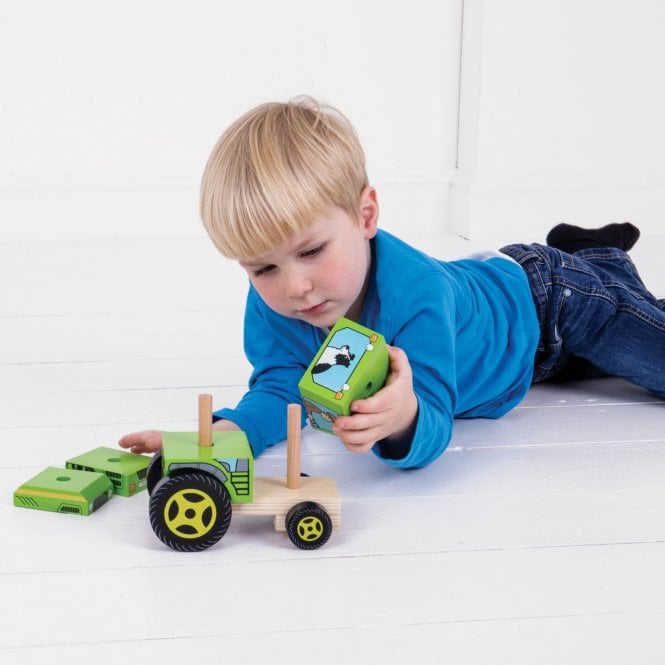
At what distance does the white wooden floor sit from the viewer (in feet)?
2.30

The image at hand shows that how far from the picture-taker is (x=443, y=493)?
0.98 metres

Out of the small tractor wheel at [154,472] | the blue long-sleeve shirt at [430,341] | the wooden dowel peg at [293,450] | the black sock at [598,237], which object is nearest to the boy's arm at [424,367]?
the blue long-sleeve shirt at [430,341]

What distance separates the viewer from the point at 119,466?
97 cm

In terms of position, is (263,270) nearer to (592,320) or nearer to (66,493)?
(66,493)

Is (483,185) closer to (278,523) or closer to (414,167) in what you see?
(414,167)

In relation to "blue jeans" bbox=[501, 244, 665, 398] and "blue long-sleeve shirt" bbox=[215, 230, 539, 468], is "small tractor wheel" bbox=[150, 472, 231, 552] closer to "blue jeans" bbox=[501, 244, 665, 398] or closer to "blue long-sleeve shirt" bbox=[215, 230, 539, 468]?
"blue long-sleeve shirt" bbox=[215, 230, 539, 468]

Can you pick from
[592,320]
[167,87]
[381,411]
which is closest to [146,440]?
[381,411]

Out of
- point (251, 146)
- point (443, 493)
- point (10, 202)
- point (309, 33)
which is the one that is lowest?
point (443, 493)

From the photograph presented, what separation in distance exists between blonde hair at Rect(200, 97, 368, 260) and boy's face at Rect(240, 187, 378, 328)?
0.5 inches

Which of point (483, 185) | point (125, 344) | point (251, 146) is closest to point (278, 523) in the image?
point (251, 146)

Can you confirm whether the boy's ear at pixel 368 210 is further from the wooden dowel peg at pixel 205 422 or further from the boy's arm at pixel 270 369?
the wooden dowel peg at pixel 205 422

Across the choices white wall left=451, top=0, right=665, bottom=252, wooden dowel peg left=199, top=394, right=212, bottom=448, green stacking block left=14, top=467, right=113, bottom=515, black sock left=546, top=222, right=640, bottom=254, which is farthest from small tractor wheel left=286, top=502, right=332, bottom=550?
white wall left=451, top=0, right=665, bottom=252

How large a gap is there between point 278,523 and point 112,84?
187cm

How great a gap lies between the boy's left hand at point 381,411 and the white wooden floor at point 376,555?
0.09 metres
